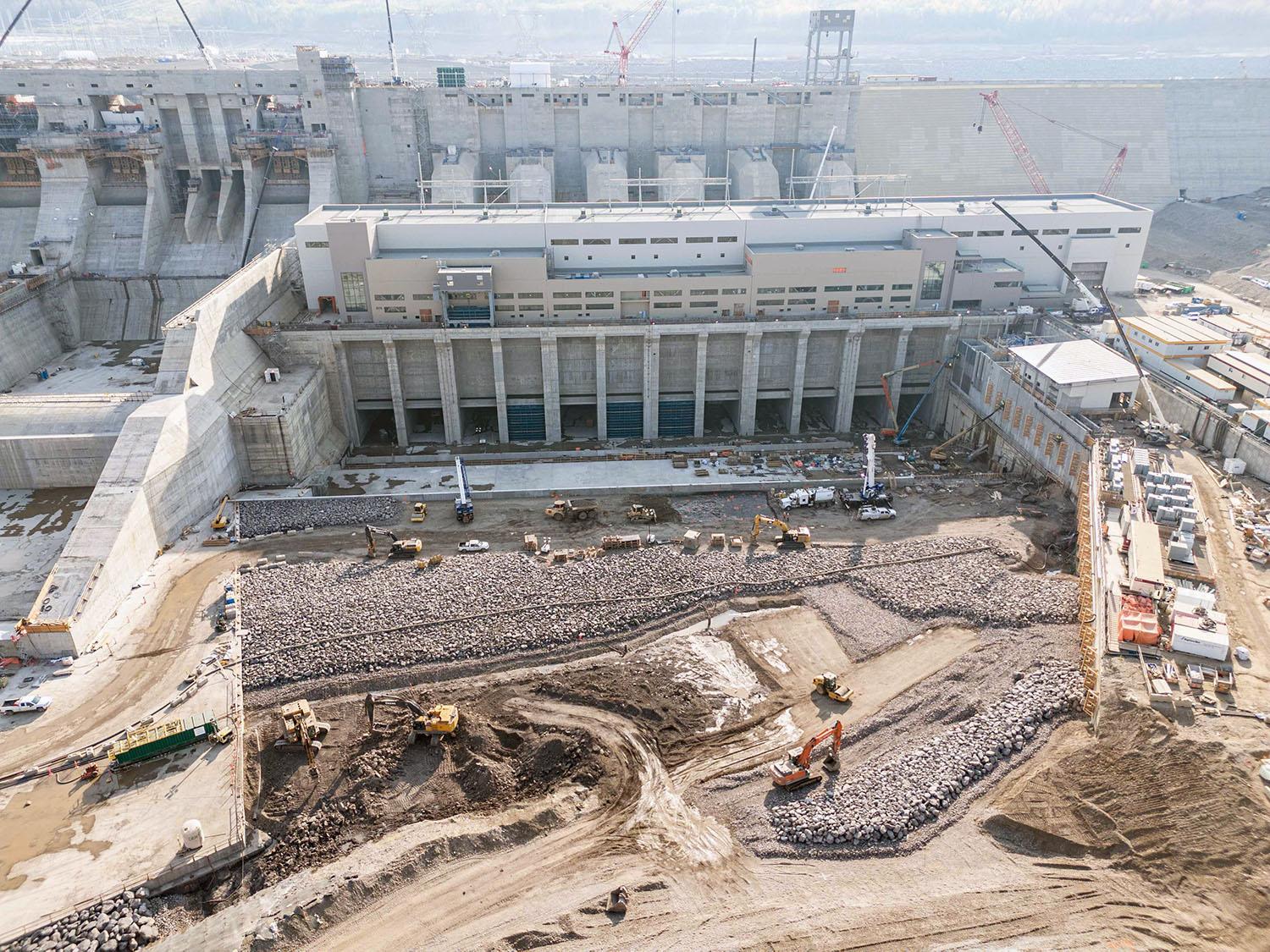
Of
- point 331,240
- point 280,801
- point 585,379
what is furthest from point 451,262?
point 280,801

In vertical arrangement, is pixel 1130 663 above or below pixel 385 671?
above

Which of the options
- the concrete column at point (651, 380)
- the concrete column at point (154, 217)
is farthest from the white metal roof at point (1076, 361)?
the concrete column at point (154, 217)

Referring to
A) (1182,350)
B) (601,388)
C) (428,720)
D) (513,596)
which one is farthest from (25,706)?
(1182,350)

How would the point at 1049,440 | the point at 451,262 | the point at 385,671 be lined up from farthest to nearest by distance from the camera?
1. the point at 451,262
2. the point at 1049,440
3. the point at 385,671

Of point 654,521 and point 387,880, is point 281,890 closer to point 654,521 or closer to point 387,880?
point 387,880

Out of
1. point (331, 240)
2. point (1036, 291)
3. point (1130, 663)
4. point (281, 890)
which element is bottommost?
point (281, 890)

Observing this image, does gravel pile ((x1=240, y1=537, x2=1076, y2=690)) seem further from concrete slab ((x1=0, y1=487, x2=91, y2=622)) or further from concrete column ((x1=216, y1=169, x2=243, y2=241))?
concrete column ((x1=216, y1=169, x2=243, y2=241))

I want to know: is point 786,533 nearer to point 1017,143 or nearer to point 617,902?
point 617,902
